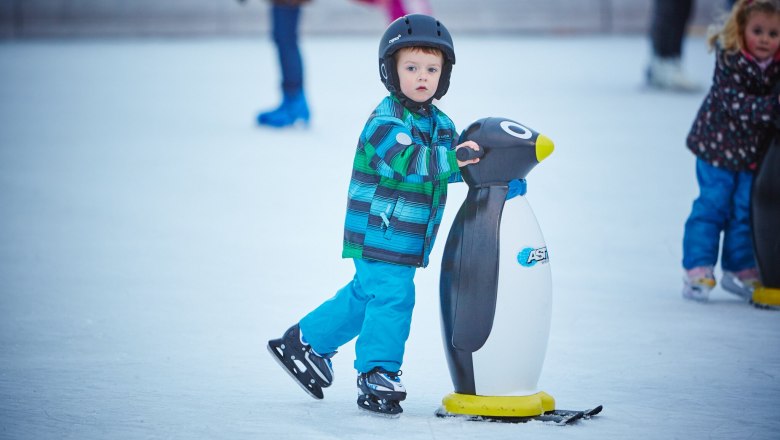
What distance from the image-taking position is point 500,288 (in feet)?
10.7

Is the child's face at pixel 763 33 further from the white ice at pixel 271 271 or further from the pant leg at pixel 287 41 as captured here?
the pant leg at pixel 287 41

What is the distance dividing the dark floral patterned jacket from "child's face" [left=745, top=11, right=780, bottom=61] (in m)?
0.04

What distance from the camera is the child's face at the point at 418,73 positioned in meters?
3.36

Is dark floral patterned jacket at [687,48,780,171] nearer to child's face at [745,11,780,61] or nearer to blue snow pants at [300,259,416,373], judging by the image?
child's face at [745,11,780,61]

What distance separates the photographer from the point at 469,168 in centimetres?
332

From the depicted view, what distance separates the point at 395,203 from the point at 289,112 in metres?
5.89

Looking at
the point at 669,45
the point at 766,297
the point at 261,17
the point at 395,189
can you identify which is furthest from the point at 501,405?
the point at 261,17

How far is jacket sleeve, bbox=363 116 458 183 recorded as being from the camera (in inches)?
128

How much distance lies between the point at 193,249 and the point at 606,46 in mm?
9512

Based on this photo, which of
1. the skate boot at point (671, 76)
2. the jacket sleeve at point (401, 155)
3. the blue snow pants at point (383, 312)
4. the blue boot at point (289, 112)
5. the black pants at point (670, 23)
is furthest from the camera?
the skate boot at point (671, 76)

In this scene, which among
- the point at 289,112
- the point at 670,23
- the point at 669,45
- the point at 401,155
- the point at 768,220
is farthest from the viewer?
the point at 669,45

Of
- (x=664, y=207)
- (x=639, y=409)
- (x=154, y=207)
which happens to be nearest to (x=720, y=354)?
(x=639, y=409)

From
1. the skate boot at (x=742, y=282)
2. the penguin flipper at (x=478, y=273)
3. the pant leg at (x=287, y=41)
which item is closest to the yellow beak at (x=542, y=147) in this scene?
the penguin flipper at (x=478, y=273)

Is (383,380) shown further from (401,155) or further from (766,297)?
(766,297)
